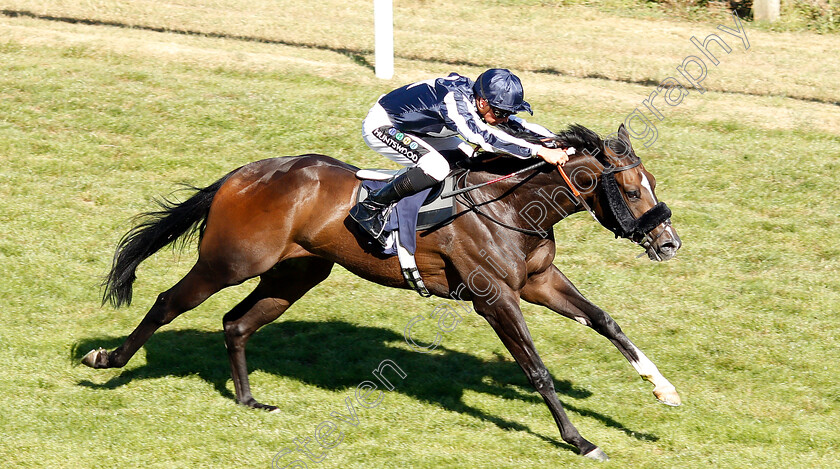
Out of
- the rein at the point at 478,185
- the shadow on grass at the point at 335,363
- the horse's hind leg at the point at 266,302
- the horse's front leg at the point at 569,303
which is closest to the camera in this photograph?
the rein at the point at 478,185

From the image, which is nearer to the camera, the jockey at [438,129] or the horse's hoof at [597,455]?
the jockey at [438,129]

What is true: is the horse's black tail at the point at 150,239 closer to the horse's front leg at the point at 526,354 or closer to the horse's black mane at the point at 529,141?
the horse's black mane at the point at 529,141

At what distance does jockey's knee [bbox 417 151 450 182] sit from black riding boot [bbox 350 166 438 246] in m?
0.04

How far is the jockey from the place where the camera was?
542 cm

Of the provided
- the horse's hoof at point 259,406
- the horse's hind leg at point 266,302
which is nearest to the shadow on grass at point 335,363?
the horse's hoof at point 259,406

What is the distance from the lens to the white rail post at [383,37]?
39.2 feet

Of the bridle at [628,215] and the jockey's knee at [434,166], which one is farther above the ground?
the jockey's knee at [434,166]

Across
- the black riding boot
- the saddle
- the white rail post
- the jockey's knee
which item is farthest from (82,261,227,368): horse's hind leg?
the white rail post

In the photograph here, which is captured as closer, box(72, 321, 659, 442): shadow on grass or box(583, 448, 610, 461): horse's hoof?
box(583, 448, 610, 461): horse's hoof

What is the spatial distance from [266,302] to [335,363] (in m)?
0.88

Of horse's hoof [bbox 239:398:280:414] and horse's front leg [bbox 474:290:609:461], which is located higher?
horse's front leg [bbox 474:290:609:461]

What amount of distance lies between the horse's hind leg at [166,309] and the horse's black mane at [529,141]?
2.01 m

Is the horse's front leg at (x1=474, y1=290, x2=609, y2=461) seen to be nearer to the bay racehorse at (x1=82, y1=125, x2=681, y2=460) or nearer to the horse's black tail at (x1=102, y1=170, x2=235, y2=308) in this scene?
the bay racehorse at (x1=82, y1=125, x2=681, y2=460)

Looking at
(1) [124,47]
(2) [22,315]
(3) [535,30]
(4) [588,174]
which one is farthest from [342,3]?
(4) [588,174]
